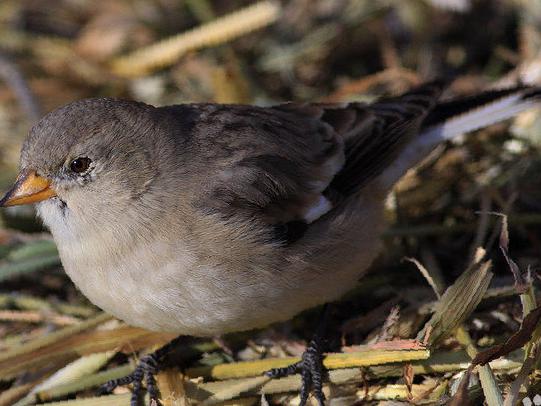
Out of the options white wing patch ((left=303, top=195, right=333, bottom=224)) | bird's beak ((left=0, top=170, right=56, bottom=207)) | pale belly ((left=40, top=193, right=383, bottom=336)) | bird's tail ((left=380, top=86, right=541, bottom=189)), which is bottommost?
pale belly ((left=40, top=193, right=383, bottom=336))

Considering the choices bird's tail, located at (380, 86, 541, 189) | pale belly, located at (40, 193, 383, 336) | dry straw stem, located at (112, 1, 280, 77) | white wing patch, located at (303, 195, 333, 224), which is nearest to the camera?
pale belly, located at (40, 193, 383, 336)

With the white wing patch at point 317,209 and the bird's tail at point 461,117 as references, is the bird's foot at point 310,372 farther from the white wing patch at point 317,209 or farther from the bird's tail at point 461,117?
the bird's tail at point 461,117

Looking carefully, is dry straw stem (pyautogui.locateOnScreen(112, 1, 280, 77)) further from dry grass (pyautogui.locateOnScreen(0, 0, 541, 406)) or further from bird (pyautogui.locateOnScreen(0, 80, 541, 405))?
bird (pyautogui.locateOnScreen(0, 80, 541, 405))

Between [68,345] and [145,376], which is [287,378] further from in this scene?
[68,345]

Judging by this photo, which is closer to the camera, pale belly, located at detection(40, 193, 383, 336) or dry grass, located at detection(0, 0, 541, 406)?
pale belly, located at detection(40, 193, 383, 336)

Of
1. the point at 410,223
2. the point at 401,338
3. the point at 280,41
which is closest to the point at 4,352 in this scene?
the point at 401,338

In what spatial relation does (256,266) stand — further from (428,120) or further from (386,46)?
(386,46)

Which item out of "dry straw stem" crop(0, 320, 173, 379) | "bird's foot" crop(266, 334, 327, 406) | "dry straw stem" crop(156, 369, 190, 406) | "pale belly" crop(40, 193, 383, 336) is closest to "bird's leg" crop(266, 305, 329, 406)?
"bird's foot" crop(266, 334, 327, 406)

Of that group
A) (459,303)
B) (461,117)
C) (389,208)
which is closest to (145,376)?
(459,303)

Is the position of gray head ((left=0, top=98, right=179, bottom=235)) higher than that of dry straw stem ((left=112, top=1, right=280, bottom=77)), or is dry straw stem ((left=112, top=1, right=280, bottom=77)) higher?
dry straw stem ((left=112, top=1, right=280, bottom=77))
